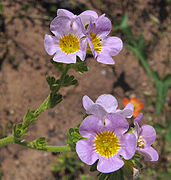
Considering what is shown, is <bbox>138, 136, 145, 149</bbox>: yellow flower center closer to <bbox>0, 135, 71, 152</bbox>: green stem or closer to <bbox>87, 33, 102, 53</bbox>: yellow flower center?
<bbox>0, 135, 71, 152</bbox>: green stem

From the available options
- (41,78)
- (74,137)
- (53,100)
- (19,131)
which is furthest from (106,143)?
(41,78)

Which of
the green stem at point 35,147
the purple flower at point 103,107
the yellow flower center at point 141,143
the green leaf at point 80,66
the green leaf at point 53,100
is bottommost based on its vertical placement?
the green stem at point 35,147

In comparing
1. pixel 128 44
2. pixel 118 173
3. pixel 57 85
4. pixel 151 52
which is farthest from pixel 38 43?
pixel 118 173

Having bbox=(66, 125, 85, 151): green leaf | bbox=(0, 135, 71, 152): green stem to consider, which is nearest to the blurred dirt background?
bbox=(0, 135, 71, 152): green stem

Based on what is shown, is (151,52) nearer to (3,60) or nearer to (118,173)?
(3,60)

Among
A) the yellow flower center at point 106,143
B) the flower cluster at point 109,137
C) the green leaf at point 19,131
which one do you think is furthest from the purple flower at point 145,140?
the green leaf at point 19,131

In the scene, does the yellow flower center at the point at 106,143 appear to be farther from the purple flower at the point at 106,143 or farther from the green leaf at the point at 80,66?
the green leaf at the point at 80,66
